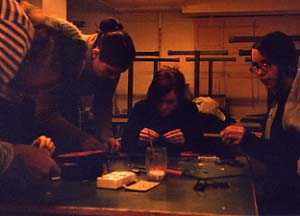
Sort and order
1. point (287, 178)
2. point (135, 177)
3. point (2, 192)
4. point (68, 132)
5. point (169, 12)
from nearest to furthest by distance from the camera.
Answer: point (2, 192)
point (135, 177)
point (287, 178)
point (68, 132)
point (169, 12)

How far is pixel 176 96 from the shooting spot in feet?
9.29

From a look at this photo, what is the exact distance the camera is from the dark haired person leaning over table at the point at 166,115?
278 centimetres

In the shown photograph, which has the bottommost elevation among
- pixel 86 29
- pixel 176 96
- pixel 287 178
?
pixel 287 178

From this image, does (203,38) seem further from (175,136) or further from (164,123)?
(175,136)

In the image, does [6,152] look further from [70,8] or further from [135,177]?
[70,8]

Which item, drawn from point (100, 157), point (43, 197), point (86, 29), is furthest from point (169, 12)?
point (43, 197)

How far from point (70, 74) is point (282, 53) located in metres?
1.06

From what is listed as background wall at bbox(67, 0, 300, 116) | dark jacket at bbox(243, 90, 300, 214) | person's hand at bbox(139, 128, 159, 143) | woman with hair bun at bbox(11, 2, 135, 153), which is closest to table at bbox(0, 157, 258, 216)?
dark jacket at bbox(243, 90, 300, 214)

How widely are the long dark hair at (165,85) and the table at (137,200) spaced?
114cm

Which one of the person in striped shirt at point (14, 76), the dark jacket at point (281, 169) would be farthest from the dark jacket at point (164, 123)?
the person in striped shirt at point (14, 76)

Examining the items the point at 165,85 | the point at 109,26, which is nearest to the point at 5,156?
the point at 109,26

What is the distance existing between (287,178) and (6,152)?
48.7 inches

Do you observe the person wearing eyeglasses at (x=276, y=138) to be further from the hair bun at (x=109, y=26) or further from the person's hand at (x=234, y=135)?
the hair bun at (x=109, y=26)

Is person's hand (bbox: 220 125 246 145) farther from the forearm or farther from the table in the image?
the forearm
